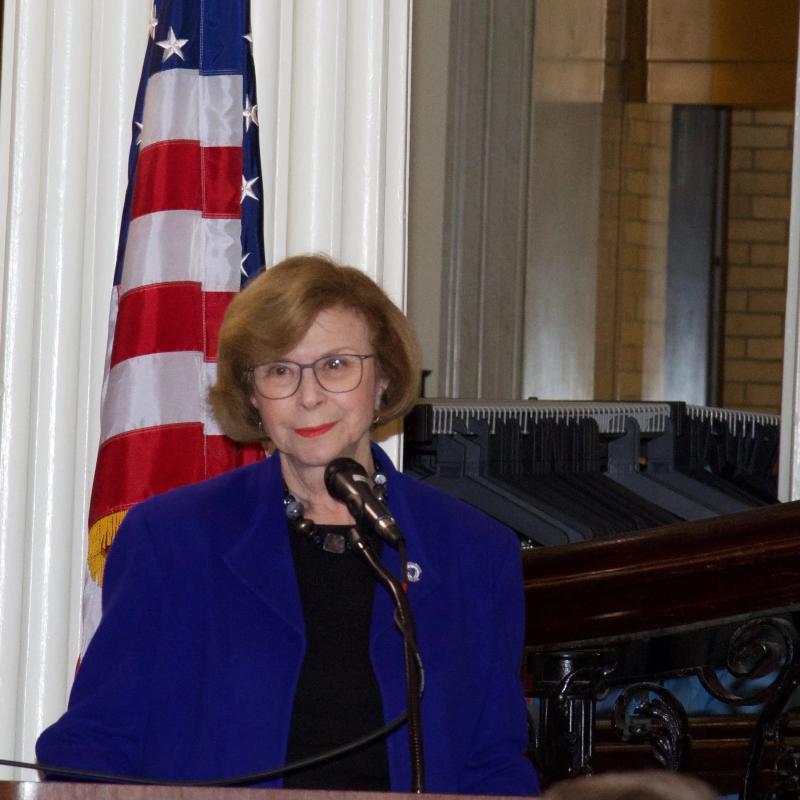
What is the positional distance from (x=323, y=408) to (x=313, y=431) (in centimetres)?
4

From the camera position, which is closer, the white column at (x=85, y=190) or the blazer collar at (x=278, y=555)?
the blazer collar at (x=278, y=555)

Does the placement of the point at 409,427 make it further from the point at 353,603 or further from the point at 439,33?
the point at 439,33

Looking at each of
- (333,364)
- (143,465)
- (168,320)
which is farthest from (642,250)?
(333,364)

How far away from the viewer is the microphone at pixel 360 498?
160cm

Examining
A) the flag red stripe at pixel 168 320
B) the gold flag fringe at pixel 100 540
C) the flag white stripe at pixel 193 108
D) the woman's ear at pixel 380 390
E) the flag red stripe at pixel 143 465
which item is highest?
the flag white stripe at pixel 193 108

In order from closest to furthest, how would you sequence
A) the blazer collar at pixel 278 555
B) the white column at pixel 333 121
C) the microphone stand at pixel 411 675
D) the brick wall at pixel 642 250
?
the microphone stand at pixel 411 675 < the blazer collar at pixel 278 555 < the white column at pixel 333 121 < the brick wall at pixel 642 250

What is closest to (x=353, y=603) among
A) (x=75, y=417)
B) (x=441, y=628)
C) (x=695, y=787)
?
(x=441, y=628)

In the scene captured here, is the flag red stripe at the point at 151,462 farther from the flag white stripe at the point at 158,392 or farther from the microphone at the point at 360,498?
the microphone at the point at 360,498

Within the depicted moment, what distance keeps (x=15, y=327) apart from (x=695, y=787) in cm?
197

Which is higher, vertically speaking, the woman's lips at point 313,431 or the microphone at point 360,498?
the woman's lips at point 313,431

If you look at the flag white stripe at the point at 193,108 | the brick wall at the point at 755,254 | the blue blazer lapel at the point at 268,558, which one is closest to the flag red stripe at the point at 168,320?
the flag white stripe at the point at 193,108

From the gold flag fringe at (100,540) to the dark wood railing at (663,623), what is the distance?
32.5 inches

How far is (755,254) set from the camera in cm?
739

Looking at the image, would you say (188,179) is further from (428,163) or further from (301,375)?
(428,163)
